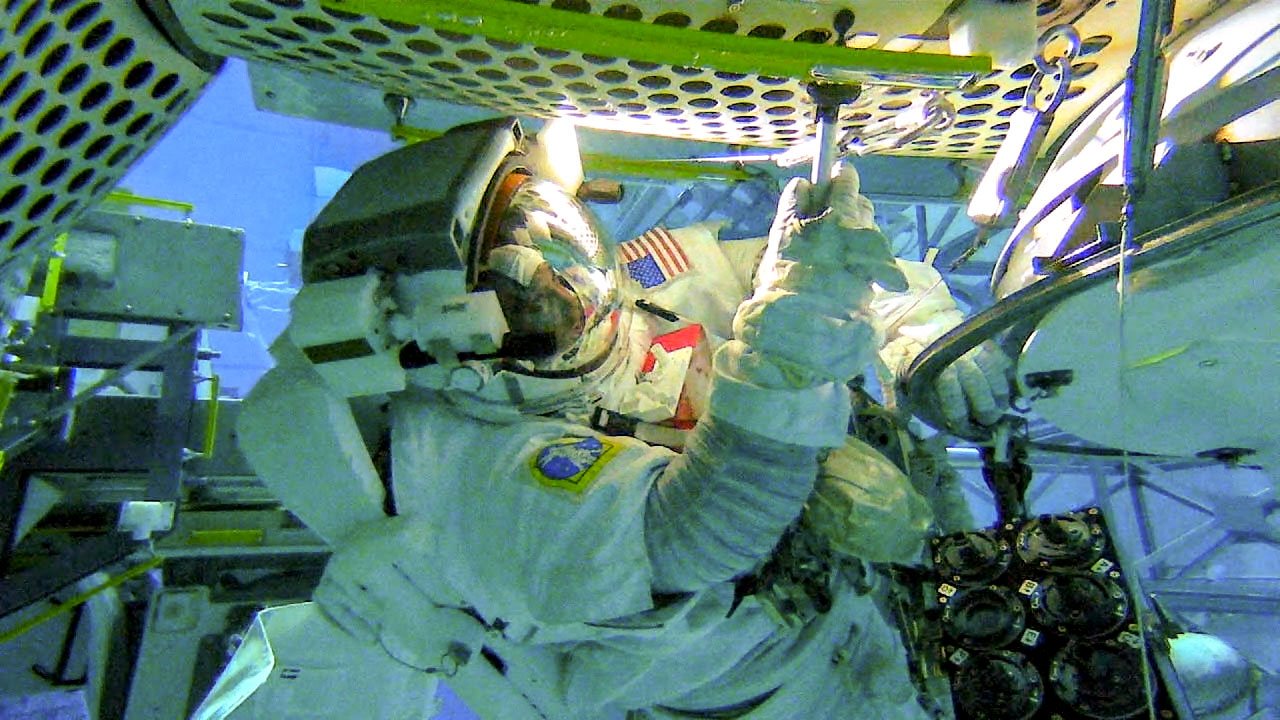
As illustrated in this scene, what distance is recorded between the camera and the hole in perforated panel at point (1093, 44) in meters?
1.28

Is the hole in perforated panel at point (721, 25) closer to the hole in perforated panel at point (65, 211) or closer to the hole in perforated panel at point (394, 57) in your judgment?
the hole in perforated panel at point (394, 57)

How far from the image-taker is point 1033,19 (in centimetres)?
117

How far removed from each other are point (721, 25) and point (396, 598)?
105 cm

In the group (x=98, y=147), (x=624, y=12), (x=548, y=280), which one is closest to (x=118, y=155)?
(x=98, y=147)

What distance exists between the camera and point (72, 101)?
4.17ft

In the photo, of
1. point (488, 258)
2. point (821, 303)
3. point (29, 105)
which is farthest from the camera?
point (488, 258)

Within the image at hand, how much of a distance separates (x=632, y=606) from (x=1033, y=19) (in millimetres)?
968

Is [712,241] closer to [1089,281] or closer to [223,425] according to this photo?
[1089,281]

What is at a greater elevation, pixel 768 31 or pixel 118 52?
pixel 768 31

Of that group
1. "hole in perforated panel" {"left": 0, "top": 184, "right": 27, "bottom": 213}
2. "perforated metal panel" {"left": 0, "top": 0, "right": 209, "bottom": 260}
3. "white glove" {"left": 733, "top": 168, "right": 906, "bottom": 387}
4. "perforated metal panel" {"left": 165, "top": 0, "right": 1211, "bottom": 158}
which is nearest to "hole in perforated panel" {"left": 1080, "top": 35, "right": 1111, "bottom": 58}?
"perforated metal panel" {"left": 165, "top": 0, "right": 1211, "bottom": 158}

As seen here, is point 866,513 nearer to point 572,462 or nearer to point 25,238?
point 572,462

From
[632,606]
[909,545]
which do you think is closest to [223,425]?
[632,606]

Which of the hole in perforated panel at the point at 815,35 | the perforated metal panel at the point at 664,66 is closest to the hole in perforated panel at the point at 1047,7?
the perforated metal panel at the point at 664,66

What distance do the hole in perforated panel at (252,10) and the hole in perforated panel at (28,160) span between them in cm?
35
